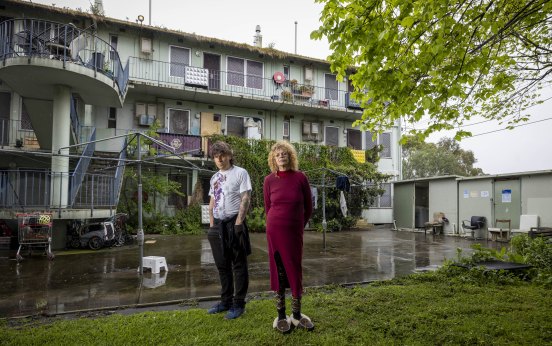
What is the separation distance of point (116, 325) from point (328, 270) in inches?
173

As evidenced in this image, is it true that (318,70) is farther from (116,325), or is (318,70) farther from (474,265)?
(116,325)

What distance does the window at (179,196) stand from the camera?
642 inches

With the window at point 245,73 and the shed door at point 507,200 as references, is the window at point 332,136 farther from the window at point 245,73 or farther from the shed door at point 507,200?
the shed door at point 507,200

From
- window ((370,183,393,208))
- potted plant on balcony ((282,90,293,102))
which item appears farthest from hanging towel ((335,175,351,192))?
window ((370,183,393,208))

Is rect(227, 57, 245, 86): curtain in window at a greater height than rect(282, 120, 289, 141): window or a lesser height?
greater

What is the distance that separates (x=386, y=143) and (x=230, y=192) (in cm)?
1982

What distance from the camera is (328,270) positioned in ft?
23.1

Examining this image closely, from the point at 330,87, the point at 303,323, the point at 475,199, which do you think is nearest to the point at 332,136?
the point at 330,87

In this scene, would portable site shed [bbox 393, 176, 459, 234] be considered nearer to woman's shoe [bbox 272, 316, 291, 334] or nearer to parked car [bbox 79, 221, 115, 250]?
parked car [bbox 79, 221, 115, 250]

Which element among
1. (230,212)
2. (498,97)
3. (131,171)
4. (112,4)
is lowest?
(230,212)

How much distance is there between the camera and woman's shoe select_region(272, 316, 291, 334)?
3363 mm

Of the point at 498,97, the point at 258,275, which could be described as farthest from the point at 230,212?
the point at 498,97

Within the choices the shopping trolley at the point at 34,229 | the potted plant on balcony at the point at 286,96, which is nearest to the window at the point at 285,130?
the potted plant on balcony at the point at 286,96

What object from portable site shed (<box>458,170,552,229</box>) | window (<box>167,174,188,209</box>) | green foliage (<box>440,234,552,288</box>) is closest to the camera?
green foliage (<box>440,234,552,288</box>)
